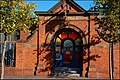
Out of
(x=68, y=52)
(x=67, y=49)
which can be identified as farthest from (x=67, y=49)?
(x=68, y=52)

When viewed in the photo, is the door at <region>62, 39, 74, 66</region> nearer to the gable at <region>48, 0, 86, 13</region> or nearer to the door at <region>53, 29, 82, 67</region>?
the door at <region>53, 29, 82, 67</region>

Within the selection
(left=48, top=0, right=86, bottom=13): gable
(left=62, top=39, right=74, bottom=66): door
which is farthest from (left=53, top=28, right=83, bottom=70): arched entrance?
(left=48, top=0, right=86, bottom=13): gable

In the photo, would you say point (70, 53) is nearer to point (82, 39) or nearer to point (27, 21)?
point (82, 39)

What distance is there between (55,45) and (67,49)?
1136 mm

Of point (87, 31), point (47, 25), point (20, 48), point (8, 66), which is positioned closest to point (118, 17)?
point (87, 31)

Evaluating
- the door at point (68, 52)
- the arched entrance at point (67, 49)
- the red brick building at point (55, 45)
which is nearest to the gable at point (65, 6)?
the red brick building at point (55, 45)

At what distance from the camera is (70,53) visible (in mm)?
21141

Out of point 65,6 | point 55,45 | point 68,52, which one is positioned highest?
point 65,6

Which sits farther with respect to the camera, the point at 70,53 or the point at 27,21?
the point at 70,53

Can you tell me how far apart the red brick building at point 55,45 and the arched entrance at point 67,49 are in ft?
0.29

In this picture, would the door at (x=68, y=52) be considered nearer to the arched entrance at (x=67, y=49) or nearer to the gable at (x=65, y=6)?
the arched entrance at (x=67, y=49)

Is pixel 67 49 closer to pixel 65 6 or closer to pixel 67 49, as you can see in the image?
pixel 67 49

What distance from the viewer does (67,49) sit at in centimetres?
2114

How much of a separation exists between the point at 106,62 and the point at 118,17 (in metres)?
5.52
